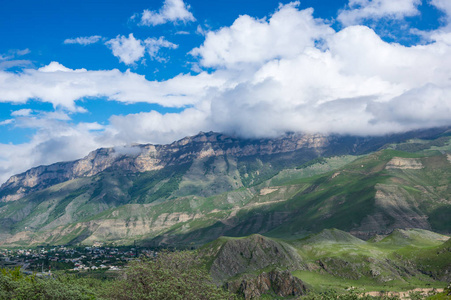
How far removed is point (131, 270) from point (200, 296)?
48.6 feet

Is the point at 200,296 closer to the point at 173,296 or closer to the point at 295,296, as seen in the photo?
the point at 173,296

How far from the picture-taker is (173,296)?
71.4 m

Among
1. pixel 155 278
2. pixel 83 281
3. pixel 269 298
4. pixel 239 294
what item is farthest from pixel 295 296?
pixel 155 278

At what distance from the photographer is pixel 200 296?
249ft

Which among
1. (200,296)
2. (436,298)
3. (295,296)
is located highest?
(200,296)

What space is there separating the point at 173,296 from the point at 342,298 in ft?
150

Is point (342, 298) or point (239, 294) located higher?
point (342, 298)

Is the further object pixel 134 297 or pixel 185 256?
pixel 185 256

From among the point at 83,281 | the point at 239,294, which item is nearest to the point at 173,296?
the point at 83,281

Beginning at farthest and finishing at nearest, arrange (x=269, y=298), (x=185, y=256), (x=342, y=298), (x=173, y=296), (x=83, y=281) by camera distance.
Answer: (x=269, y=298) < (x=83, y=281) < (x=342, y=298) < (x=185, y=256) < (x=173, y=296)

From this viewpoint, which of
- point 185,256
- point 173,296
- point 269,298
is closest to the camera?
point 173,296

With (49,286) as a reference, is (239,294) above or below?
below

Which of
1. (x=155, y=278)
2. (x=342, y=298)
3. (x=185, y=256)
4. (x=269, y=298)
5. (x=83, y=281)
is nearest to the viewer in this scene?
(x=155, y=278)

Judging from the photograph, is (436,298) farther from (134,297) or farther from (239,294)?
(239,294)
